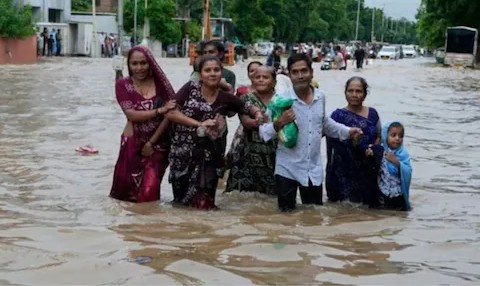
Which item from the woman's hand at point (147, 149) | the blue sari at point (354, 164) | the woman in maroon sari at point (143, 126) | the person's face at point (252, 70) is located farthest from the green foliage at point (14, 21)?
the blue sari at point (354, 164)

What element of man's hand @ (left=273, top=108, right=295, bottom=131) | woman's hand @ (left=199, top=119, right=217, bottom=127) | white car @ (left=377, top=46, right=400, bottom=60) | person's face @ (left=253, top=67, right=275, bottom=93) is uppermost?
person's face @ (left=253, top=67, right=275, bottom=93)

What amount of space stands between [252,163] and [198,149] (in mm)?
839

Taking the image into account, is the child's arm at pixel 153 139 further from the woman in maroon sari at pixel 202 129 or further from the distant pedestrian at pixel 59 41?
the distant pedestrian at pixel 59 41

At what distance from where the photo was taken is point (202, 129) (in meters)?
6.77

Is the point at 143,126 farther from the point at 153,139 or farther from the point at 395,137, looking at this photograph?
the point at 395,137

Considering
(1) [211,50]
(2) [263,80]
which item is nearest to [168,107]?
(2) [263,80]

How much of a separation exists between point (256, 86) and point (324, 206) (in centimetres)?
121

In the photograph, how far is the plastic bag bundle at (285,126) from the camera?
21.4ft

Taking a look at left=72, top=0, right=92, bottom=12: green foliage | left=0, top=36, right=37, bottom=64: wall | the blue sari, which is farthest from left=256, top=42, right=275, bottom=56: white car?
the blue sari

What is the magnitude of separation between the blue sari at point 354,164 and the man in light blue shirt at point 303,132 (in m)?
0.35

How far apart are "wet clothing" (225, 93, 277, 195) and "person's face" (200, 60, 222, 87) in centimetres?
63

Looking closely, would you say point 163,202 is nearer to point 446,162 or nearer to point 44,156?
point 44,156

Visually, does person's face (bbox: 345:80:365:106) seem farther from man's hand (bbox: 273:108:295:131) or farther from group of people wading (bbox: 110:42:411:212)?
man's hand (bbox: 273:108:295:131)

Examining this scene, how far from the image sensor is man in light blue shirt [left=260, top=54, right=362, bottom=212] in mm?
6703
